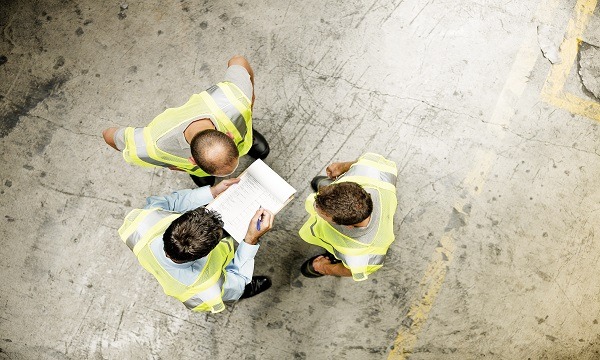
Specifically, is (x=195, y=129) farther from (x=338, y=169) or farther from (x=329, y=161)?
(x=329, y=161)

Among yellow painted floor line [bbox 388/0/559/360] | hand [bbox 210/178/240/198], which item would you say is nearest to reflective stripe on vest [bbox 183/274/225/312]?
hand [bbox 210/178/240/198]

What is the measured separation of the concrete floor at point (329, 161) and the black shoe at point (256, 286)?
0.14 m

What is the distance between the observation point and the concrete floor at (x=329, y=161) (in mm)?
3916

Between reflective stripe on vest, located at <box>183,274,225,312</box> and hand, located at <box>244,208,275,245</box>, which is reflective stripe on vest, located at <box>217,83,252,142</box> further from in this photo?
reflective stripe on vest, located at <box>183,274,225,312</box>

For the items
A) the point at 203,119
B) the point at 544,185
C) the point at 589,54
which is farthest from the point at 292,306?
the point at 589,54

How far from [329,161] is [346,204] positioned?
1.50 m

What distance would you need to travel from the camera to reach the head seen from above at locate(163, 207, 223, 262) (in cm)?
253

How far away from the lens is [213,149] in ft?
8.96

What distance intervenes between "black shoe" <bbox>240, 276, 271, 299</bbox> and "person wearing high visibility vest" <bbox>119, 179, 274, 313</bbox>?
540mm

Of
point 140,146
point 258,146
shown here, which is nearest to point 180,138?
point 140,146

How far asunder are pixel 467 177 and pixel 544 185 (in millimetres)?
786

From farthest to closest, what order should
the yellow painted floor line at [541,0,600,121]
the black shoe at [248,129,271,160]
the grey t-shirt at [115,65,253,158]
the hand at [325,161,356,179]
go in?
the yellow painted floor line at [541,0,600,121]
the black shoe at [248,129,271,160]
the hand at [325,161,356,179]
the grey t-shirt at [115,65,253,158]

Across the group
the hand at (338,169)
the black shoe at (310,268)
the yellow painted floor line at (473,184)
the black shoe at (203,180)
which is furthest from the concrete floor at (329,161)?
the hand at (338,169)

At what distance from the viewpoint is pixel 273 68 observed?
415 centimetres
